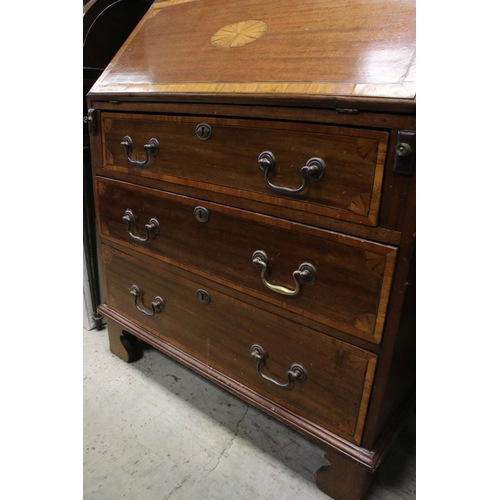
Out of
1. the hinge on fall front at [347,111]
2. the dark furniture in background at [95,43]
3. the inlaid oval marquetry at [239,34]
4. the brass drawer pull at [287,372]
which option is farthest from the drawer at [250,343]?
the inlaid oval marquetry at [239,34]

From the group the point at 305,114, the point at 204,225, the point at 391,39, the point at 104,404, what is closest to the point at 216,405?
the point at 104,404

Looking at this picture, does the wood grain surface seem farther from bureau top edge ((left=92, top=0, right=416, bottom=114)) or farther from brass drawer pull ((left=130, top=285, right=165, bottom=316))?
brass drawer pull ((left=130, top=285, right=165, bottom=316))

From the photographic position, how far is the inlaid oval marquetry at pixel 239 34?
917 mm

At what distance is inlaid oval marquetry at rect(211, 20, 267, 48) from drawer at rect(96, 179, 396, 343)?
0.39m

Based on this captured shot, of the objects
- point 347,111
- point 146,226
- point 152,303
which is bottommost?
point 152,303

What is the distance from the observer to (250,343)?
98 centimetres

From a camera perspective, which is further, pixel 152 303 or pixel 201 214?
pixel 152 303

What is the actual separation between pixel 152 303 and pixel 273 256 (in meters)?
0.51

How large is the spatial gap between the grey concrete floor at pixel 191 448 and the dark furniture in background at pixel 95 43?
48 cm

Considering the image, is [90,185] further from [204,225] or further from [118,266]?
[204,225]

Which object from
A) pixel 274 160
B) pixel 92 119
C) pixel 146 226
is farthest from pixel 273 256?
pixel 92 119

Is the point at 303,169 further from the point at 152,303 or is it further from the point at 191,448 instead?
the point at 191,448

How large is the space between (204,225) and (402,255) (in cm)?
48

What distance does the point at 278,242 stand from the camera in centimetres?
84
